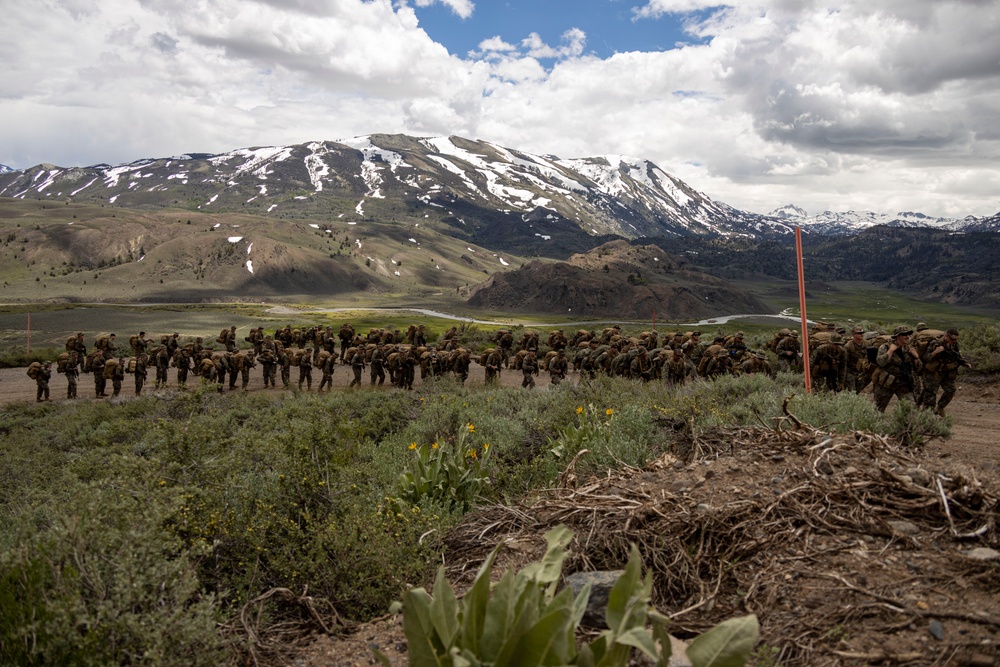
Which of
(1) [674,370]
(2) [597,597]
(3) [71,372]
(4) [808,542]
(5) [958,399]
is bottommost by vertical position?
(5) [958,399]

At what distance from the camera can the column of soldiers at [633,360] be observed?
12.5 metres

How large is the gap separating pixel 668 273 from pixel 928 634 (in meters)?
105

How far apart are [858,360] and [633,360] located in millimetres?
6284

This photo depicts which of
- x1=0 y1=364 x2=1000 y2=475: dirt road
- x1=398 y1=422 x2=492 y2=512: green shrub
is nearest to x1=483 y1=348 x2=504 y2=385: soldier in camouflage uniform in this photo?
x1=0 y1=364 x2=1000 y2=475: dirt road

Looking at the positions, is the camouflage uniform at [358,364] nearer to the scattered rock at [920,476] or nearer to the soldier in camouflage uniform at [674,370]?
the soldier in camouflage uniform at [674,370]

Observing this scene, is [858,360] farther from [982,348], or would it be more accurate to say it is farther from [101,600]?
[101,600]

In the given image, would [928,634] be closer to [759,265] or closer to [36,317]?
[36,317]

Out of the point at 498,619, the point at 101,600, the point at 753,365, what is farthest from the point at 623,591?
the point at 753,365

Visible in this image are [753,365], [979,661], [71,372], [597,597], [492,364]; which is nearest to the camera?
[979,661]

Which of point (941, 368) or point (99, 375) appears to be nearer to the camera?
point (941, 368)

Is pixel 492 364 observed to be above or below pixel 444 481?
below

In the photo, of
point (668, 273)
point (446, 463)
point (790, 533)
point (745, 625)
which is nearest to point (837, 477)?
point (790, 533)

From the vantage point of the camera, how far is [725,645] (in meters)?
2.13

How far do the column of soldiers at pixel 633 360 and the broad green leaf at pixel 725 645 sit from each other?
8.66 metres
